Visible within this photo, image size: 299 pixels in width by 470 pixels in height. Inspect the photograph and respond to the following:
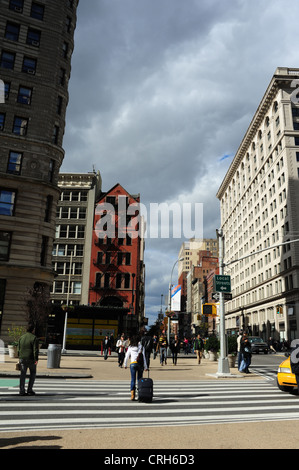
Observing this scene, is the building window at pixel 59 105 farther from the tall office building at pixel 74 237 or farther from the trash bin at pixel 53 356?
the trash bin at pixel 53 356

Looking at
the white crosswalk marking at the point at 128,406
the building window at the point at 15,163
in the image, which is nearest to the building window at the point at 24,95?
the building window at the point at 15,163

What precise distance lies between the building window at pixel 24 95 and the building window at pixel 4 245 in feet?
41.9

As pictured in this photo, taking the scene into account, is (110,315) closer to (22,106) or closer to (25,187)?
(25,187)

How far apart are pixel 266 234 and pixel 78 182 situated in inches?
1480

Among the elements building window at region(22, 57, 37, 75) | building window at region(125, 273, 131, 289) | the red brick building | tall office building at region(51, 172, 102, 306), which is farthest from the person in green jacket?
building window at region(125, 273, 131, 289)

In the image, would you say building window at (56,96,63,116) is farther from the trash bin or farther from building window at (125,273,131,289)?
building window at (125,273,131,289)

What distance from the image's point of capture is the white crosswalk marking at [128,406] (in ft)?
24.4

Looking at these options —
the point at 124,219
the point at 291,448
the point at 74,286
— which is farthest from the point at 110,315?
the point at 291,448

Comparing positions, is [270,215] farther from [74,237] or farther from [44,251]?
[44,251]

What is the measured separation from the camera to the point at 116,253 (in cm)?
6022

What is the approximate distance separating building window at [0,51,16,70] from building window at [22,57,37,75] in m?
1.03

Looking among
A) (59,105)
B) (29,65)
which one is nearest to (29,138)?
(59,105)

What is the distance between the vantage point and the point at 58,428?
6.76 meters

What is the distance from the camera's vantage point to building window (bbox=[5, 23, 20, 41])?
3538 cm
